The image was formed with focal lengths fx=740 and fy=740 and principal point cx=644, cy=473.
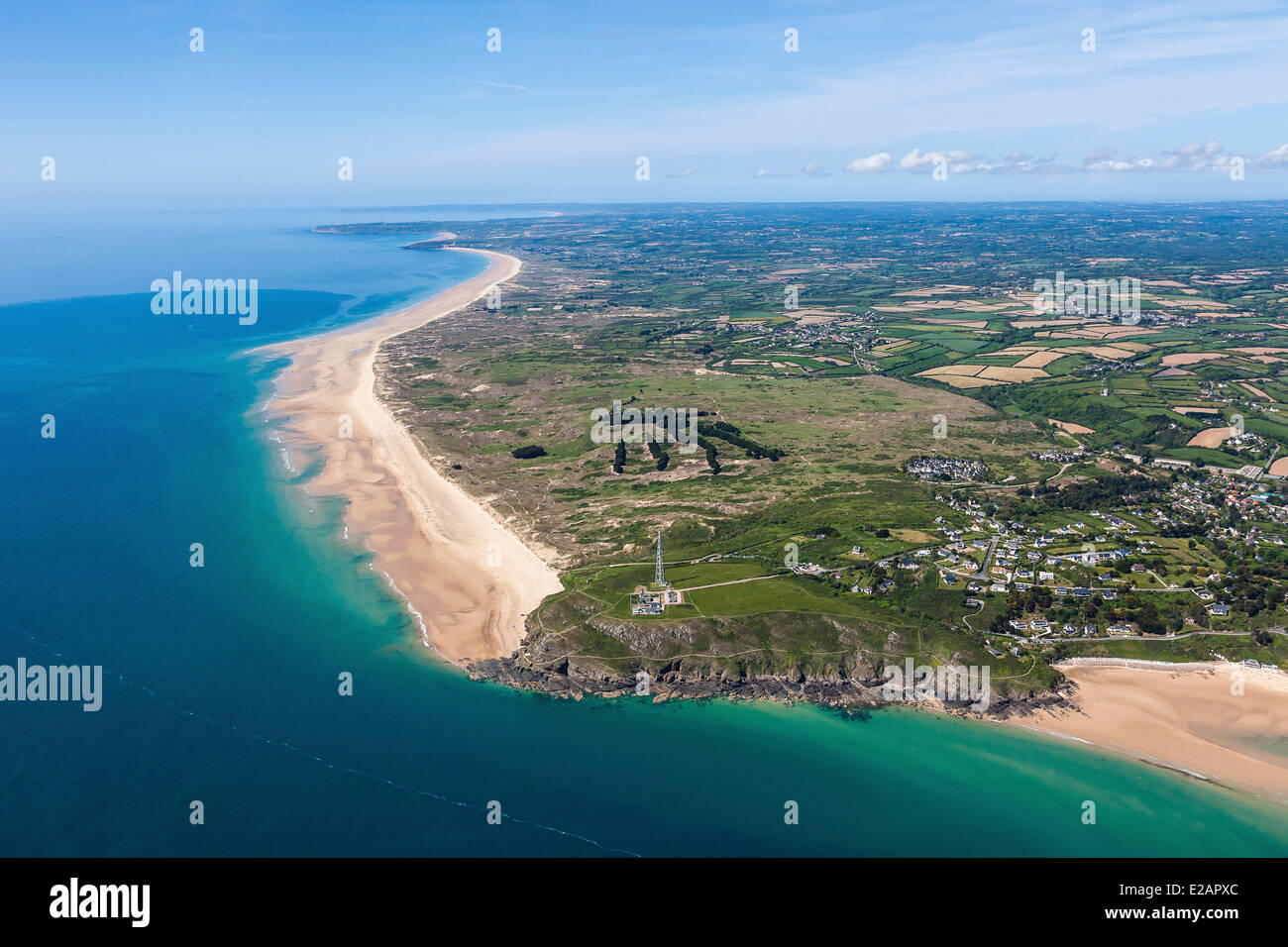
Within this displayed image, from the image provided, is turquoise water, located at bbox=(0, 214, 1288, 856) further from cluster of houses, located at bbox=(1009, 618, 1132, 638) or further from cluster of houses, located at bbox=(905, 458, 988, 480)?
cluster of houses, located at bbox=(905, 458, 988, 480)

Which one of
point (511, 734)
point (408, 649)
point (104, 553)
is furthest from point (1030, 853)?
point (104, 553)

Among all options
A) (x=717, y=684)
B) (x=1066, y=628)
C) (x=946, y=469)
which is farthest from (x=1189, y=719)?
(x=946, y=469)

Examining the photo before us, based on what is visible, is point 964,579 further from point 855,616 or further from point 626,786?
point 626,786

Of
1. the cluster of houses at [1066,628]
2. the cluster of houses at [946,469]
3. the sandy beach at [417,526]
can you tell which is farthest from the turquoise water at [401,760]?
the cluster of houses at [946,469]

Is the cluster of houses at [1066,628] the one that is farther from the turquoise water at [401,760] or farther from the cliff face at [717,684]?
the turquoise water at [401,760]

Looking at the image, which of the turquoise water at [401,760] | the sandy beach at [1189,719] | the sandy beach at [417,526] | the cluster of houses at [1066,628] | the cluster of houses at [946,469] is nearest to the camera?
the turquoise water at [401,760]
